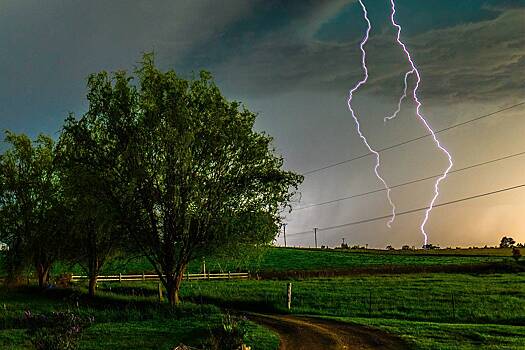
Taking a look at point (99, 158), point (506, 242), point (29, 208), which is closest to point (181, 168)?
point (99, 158)

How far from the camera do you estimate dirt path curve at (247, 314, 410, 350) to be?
944 inches

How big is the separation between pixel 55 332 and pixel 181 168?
16611 millimetres

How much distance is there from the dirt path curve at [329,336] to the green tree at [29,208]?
3040 centimetres

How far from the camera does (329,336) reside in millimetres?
26281

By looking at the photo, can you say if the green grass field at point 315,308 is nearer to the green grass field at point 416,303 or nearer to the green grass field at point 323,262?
the green grass field at point 416,303

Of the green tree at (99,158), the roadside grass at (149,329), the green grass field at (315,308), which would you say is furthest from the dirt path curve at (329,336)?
the green tree at (99,158)

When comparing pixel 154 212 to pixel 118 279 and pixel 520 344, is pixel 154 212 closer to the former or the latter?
pixel 520 344

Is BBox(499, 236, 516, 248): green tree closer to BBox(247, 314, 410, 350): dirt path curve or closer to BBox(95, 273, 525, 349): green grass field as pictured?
BBox(95, 273, 525, 349): green grass field

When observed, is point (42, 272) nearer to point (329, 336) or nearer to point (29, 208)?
point (29, 208)

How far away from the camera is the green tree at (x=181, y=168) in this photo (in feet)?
122

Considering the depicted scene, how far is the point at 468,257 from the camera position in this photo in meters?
97.1

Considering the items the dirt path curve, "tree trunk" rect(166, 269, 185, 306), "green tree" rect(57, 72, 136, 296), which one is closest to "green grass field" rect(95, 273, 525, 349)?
the dirt path curve

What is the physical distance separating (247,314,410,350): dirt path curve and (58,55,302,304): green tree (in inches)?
328

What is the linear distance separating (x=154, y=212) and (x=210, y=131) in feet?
21.1
